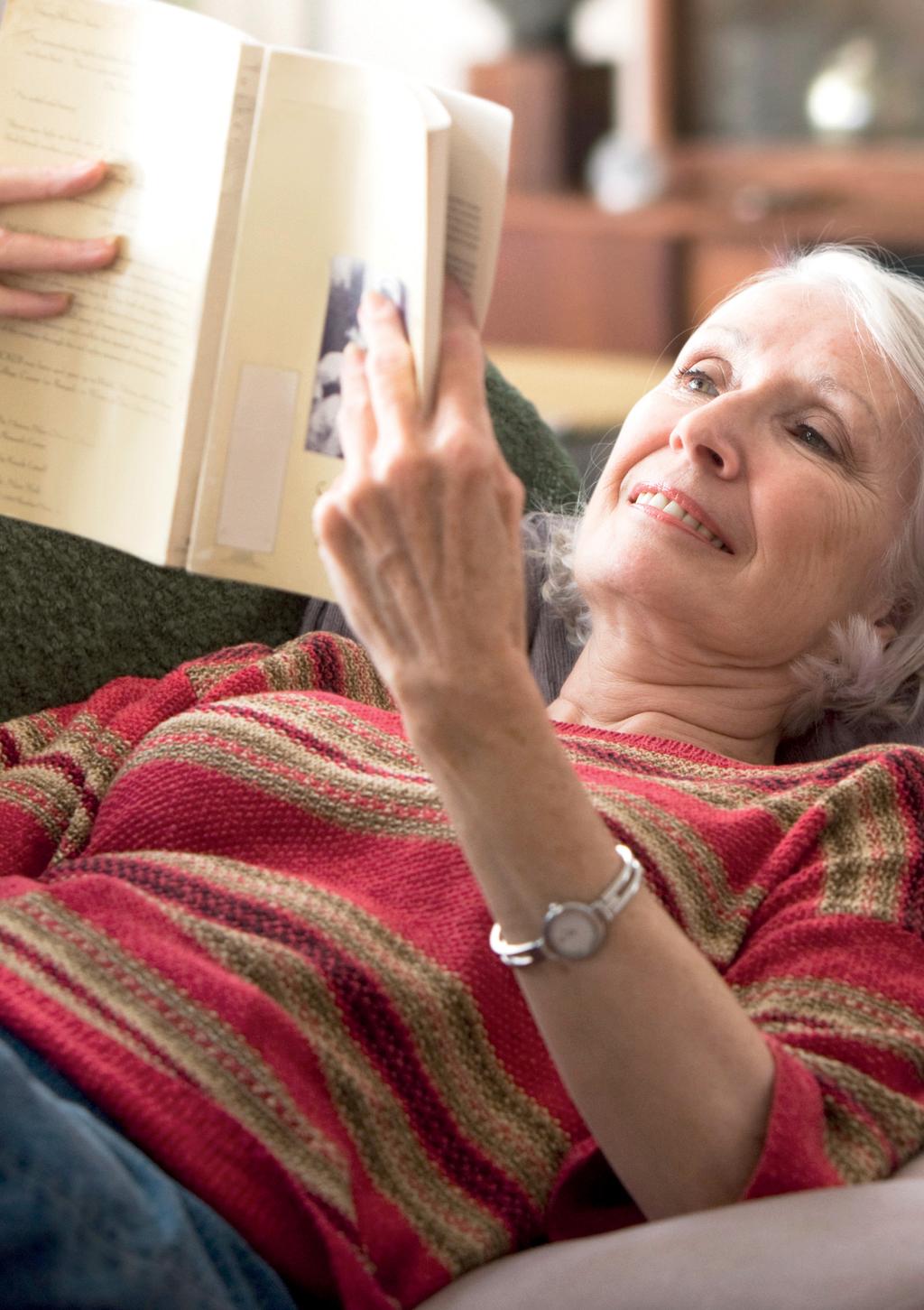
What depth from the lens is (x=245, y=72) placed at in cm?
105

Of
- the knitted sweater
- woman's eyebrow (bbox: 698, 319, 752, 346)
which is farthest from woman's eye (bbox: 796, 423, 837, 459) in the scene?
the knitted sweater

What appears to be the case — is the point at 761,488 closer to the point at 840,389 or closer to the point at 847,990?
the point at 840,389

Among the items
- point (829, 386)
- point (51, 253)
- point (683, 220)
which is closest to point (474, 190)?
point (51, 253)

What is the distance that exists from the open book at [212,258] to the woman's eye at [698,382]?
538mm

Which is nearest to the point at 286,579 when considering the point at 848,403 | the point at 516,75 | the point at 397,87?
the point at 397,87

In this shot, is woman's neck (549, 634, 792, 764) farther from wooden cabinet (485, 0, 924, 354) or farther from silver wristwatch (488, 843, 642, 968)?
wooden cabinet (485, 0, 924, 354)

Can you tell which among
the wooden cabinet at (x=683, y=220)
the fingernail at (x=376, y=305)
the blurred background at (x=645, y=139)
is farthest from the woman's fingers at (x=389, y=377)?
the wooden cabinet at (x=683, y=220)

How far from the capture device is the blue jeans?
819mm

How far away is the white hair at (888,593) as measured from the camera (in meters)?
1.46

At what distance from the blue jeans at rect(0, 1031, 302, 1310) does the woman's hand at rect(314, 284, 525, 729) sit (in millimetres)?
289

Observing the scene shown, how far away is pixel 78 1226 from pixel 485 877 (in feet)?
0.93

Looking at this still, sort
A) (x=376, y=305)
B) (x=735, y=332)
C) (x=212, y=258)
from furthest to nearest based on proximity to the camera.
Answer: (x=735, y=332) < (x=212, y=258) < (x=376, y=305)

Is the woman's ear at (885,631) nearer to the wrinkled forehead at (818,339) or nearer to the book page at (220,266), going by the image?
the wrinkled forehead at (818,339)

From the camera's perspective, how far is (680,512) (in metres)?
1.38
